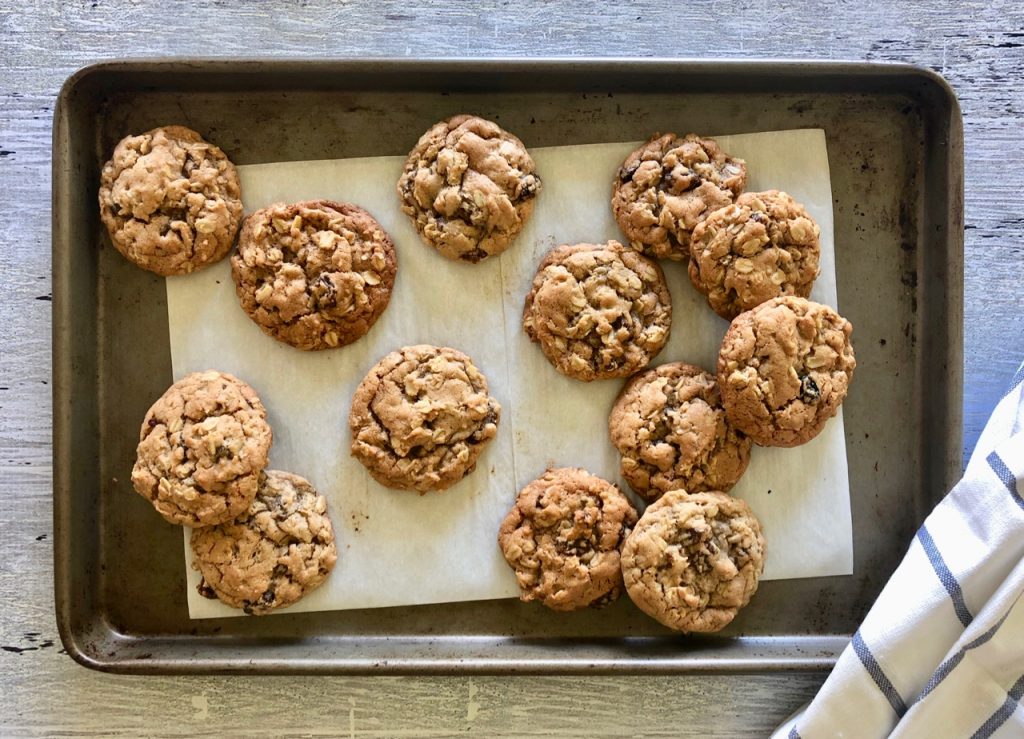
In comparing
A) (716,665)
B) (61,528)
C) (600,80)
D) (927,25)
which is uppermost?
(927,25)

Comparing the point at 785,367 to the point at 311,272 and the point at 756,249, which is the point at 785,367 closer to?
the point at 756,249

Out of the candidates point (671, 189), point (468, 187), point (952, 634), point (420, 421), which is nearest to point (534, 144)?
point (468, 187)

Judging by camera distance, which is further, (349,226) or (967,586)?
(349,226)

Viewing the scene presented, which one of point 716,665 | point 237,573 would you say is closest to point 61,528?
point 237,573

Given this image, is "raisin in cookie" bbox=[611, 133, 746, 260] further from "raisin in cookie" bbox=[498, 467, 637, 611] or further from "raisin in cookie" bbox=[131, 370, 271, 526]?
"raisin in cookie" bbox=[131, 370, 271, 526]

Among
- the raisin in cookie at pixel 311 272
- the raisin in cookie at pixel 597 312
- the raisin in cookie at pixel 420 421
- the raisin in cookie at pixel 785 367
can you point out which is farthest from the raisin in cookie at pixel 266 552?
the raisin in cookie at pixel 785 367

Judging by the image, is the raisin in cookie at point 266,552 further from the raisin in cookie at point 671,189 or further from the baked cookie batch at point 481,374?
the raisin in cookie at point 671,189

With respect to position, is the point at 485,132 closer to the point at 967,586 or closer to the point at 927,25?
the point at 927,25

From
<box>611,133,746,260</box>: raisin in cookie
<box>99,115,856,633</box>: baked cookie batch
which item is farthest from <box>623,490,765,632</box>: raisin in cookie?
<box>611,133,746,260</box>: raisin in cookie
